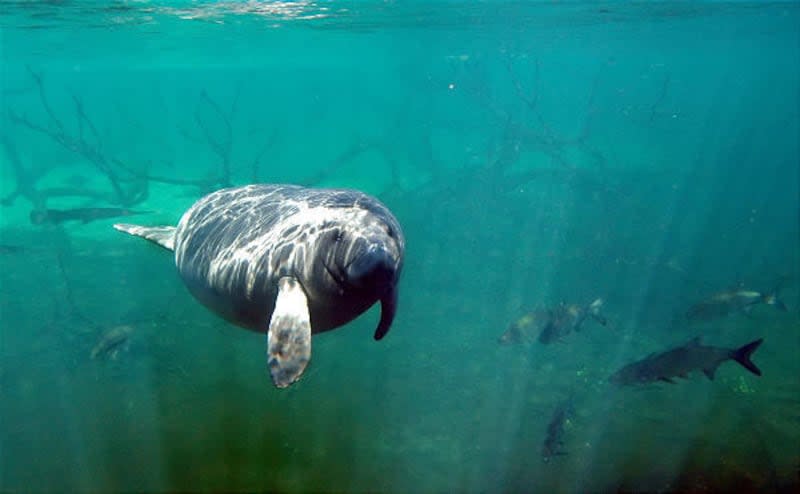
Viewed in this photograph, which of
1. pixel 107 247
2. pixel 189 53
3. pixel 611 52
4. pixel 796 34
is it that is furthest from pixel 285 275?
pixel 611 52

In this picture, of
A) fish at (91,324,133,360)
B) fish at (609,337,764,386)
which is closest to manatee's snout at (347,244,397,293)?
fish at (609,337,764,386)

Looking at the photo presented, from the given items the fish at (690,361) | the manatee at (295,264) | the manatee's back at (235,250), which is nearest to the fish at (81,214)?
the manatee's back at (235,250)

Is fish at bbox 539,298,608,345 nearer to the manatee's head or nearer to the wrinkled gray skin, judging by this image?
the wrinkled gray skin

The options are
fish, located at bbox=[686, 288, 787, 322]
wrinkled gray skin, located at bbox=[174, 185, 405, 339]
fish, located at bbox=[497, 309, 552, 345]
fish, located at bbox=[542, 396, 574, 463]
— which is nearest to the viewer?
wrinkled gray skin, located at bbox=[174, 185, 405, 339]

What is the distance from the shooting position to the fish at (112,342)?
8.31 m

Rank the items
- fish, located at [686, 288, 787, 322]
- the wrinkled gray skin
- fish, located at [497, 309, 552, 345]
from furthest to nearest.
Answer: fish, located at [686, 288, 787, 322] → fish, located at [497, 309, 552, 345] → the wrinkled gray skin

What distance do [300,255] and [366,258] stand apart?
803mm

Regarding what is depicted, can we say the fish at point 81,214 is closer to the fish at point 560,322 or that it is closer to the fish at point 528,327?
the fish at point 528,327

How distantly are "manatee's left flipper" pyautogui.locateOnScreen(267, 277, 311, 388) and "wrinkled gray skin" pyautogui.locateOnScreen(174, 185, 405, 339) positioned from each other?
30 cm

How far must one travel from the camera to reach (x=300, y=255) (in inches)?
185

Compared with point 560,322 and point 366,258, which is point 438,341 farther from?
point 366,258

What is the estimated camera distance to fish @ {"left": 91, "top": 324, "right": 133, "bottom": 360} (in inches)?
327

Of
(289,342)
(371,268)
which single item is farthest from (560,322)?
(289,342)

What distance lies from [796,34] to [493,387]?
142 feet
